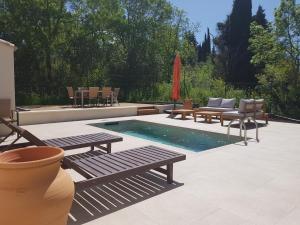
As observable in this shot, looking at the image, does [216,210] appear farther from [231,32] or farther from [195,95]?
[231,32]

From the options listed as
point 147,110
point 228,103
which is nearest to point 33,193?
point 228,103

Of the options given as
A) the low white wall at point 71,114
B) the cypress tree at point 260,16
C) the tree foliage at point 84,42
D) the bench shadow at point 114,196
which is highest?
the cypress tree at point 260,16

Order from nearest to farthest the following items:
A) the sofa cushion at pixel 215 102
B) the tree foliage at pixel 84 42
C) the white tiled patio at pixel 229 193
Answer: the white tiled patio at pixel 229 193, the sofa cushion at pixel 215 102, the tree foliage at pixel 84 42

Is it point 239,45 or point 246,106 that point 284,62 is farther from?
point 239,45

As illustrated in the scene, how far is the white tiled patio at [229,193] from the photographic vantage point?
2.90 meters

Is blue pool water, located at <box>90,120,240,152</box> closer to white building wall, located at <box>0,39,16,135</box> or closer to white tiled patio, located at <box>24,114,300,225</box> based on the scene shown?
white tiled patio, located at <box>24,114,300,225</box>

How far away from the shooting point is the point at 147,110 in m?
12.6

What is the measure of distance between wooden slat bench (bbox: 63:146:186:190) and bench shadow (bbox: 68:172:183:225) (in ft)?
0.73

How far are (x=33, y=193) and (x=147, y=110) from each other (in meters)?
10.7

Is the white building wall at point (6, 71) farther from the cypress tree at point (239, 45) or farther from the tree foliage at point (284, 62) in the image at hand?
the cypress tree at point (239, 45)

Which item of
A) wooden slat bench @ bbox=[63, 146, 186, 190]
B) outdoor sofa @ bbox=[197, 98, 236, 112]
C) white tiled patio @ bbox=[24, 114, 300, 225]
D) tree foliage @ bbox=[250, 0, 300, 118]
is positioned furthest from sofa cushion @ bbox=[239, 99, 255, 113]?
wooden slat bench @ bbox=[63, 146, 186, 190]

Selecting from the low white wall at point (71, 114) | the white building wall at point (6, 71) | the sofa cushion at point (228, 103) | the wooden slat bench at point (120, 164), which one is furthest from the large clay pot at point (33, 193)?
the sofa cushion at point (228, 103)

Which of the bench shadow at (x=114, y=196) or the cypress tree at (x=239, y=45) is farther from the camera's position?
the cypress tree at (x=239, y=45)

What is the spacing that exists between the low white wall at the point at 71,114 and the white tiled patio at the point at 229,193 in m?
4.48
